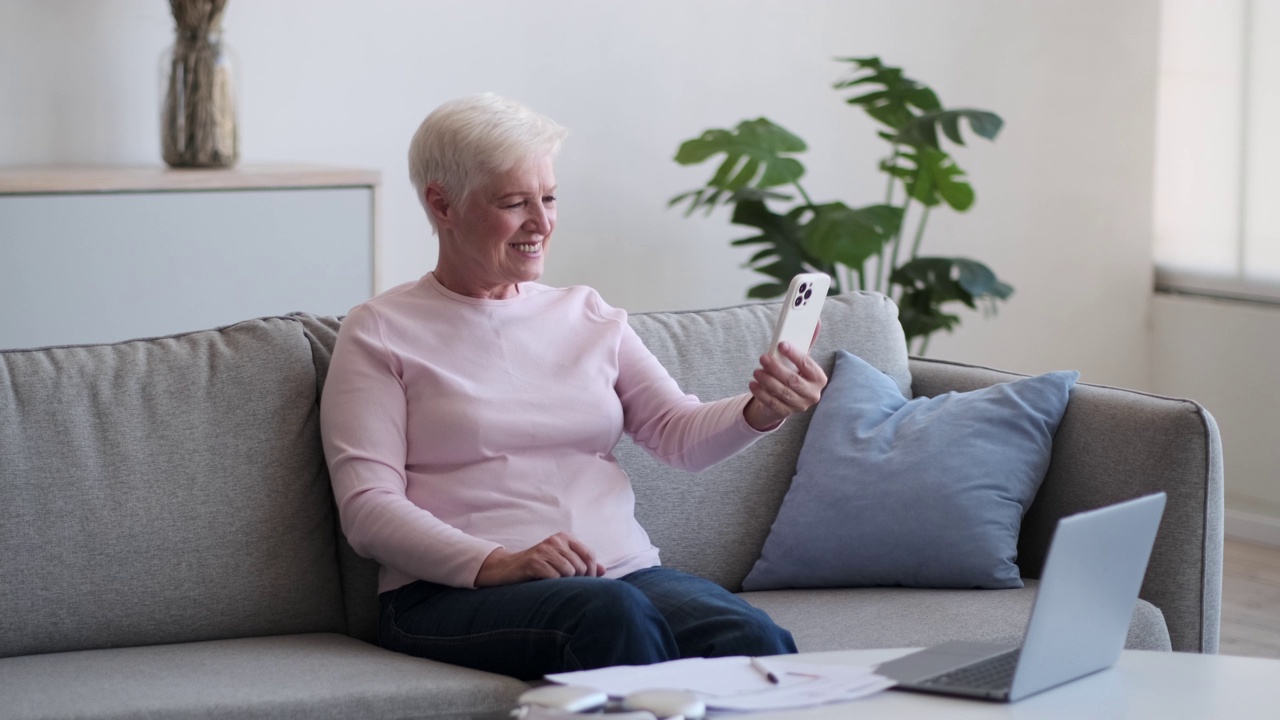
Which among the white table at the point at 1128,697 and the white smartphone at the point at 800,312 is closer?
the white table at the point at 1128,697

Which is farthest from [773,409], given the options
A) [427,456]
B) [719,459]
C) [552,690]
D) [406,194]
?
[406,194]

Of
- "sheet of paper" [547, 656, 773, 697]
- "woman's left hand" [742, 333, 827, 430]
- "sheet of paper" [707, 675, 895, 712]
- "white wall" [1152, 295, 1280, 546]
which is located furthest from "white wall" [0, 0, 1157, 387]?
"sheet of paper" [707, 675, 895, 712]

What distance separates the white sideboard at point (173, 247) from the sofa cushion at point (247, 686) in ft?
3.62

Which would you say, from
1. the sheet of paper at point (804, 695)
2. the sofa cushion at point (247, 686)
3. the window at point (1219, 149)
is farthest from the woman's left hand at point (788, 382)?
the window at point (1219, 149)

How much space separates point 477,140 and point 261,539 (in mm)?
645

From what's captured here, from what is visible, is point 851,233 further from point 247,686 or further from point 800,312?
point 247,686

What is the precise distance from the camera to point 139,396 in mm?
2066

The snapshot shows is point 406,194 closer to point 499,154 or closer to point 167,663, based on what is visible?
point 499,154

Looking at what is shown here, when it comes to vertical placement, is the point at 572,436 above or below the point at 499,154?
below

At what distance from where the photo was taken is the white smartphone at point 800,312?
1.79 meters

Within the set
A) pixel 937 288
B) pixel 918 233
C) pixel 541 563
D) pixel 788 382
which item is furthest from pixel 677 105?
pixel 541 563

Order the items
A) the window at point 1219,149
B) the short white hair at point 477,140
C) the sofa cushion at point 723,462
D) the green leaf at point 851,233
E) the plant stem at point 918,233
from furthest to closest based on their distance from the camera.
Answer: the window at point 1219,149 → the plant stem at point 918,233 → the green leaf at point 851,233 → the sofa cushion at point 723,462 → the short white hair at point 477,140

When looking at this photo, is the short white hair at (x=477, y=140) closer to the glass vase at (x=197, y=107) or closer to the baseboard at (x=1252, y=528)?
the glass vase at (x=197, y=107)

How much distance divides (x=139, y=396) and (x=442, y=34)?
186 cm
